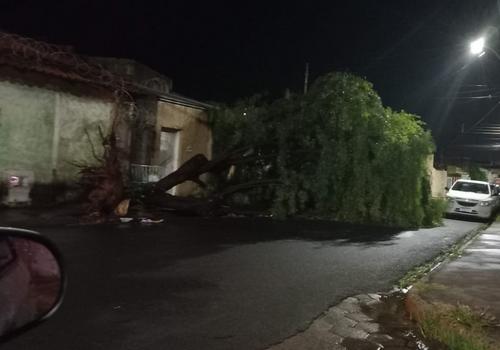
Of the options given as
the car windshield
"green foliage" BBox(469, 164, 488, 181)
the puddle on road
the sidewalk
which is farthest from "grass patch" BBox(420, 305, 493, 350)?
"green foliage" BBox(469, 164, 488, 181)

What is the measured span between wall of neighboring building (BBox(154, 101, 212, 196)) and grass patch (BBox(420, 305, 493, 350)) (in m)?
11.8

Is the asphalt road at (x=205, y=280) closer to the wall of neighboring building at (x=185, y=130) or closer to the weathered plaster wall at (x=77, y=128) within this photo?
the weathered plaster wall at (x=77, y=128)

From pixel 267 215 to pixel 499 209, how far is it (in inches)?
567

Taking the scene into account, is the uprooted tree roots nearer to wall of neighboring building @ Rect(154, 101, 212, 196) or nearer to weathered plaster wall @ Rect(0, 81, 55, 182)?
weathered plaster wall @ Rect(0, 81, 55, 182)

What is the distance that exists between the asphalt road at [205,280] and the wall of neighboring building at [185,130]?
212 inches

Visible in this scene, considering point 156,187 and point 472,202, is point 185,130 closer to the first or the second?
point 156,187

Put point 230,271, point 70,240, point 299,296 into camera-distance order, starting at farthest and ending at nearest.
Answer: point 70,240
point 230,271
point 299,296

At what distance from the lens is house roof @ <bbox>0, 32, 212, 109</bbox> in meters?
11.5

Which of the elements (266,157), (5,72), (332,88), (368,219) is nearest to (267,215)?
(266,157)

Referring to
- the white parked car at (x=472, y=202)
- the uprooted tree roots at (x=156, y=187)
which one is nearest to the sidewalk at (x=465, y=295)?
the uprooted tree roots at (x=156, y=187)

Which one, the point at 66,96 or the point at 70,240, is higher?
the point at 66,96

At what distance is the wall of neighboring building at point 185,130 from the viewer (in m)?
16.4

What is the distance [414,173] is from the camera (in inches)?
566

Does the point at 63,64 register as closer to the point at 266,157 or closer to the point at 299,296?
the point at 266,157
